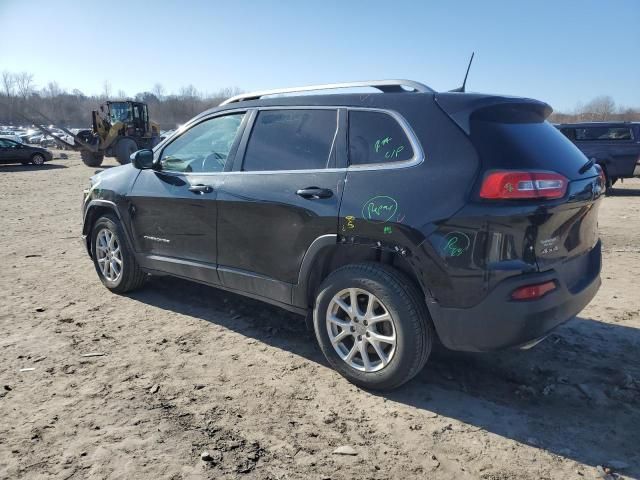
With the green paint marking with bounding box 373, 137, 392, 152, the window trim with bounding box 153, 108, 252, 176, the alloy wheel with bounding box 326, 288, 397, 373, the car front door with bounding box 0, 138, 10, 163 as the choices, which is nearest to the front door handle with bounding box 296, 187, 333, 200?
the green paint marking with bounding box 373, 137, 392, 152

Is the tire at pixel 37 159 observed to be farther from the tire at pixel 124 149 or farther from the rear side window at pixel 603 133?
the rear side window at pixel 603 133

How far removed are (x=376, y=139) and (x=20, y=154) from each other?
2622cm

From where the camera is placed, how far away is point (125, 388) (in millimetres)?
3275

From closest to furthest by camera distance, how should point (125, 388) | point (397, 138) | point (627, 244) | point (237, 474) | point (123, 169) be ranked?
point (237, 474) → point (397, 138) → point (125, 388) → point (123, 169) → point (627, 244)

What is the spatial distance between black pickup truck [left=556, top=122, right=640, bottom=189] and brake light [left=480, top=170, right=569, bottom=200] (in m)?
11.4

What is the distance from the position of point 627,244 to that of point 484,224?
573cm

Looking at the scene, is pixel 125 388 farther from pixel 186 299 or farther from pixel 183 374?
pixel 186 299

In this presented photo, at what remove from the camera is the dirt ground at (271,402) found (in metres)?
2.54

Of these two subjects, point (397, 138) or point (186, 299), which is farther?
point (186, 299)

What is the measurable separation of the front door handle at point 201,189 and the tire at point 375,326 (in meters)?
1.30

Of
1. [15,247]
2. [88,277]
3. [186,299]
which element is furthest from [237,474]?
[15,247]

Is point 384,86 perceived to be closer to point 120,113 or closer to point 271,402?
point 271,402

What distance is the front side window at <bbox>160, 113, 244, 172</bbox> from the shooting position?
402cm

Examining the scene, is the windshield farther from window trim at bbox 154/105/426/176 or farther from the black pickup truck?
window trim at bbox 154/105/426/176
